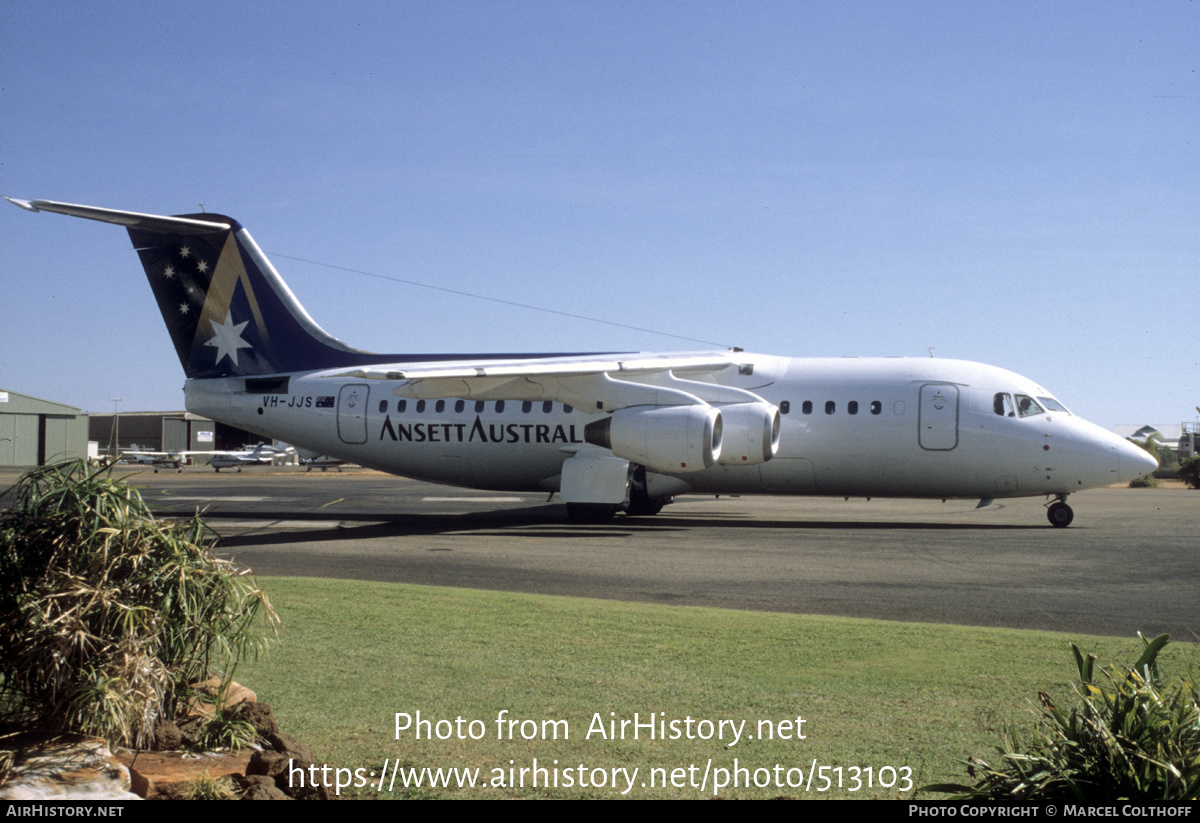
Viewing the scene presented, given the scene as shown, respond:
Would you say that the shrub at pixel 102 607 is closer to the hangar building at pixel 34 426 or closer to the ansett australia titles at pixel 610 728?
the ansett australia titles at pixel 610 728

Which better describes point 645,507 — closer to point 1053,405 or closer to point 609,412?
point 609,412

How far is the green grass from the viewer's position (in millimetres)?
4836

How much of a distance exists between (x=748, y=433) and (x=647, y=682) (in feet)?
43.7

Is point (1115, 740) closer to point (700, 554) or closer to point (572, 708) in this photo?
point (572, 708)

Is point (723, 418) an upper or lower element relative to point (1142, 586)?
upper

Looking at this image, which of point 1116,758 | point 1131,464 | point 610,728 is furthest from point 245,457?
point 1116,758

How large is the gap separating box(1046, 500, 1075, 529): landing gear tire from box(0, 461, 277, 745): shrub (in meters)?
18.8

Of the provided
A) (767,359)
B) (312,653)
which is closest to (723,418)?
(767,359)

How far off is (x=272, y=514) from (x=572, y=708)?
19.8 metres

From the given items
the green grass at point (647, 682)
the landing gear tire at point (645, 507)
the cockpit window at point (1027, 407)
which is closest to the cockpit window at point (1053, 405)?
the cockpit window at point (1027, 407)

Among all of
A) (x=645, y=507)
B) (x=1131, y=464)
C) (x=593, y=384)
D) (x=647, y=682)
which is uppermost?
(x=593, y=384)

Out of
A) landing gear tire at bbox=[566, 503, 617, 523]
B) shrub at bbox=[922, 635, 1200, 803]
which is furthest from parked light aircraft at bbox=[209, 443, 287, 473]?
shrub at bbox=[922, 635, 1200, 803]

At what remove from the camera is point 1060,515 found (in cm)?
1992

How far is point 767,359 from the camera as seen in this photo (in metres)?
21.8
